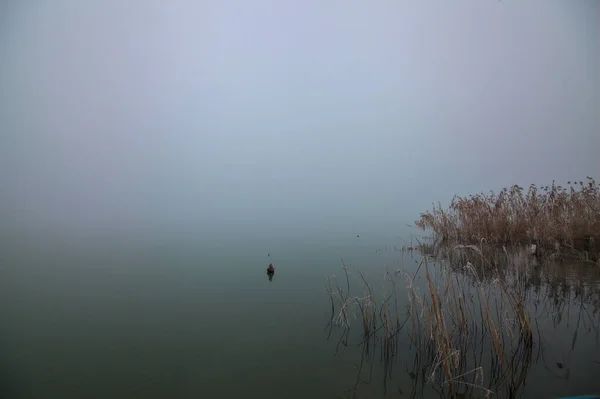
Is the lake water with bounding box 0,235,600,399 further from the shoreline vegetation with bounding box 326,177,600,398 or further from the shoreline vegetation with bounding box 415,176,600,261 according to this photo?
the shoreline vegetation with bounding box 415,176,600,261

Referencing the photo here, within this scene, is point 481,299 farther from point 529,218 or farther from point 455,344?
point 529,218

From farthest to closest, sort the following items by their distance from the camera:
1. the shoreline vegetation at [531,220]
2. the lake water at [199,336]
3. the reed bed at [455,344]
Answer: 1. the shoreline vegetation at [531,220]
2. the lake water at [199,336]
3. the reed bed at [455,344]

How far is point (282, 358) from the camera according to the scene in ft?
5.82

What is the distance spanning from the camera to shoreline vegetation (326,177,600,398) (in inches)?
58.7

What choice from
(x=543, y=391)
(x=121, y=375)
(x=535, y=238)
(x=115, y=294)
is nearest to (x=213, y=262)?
(x=115, y=294)

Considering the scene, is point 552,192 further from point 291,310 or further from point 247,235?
point 247,235

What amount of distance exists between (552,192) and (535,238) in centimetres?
87

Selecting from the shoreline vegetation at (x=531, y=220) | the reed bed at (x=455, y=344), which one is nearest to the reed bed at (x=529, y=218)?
the shoreline vegetation at (x=531, y=220)

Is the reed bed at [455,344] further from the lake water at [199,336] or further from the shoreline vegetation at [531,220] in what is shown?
the shoreline vegetation at [531,220]

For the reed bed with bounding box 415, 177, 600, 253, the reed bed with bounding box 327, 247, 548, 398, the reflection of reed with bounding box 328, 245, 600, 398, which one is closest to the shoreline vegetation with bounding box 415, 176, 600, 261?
the reed bed with bounding box 415, 177, 600, 253

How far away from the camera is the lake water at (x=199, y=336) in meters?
1.51

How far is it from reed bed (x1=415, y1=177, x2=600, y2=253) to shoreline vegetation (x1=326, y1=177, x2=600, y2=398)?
0.01 metres

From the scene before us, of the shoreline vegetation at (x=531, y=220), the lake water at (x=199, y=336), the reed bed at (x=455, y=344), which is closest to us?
the reed bed at (x=455, y=344)

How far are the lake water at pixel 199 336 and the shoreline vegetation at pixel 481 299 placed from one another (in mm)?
48
